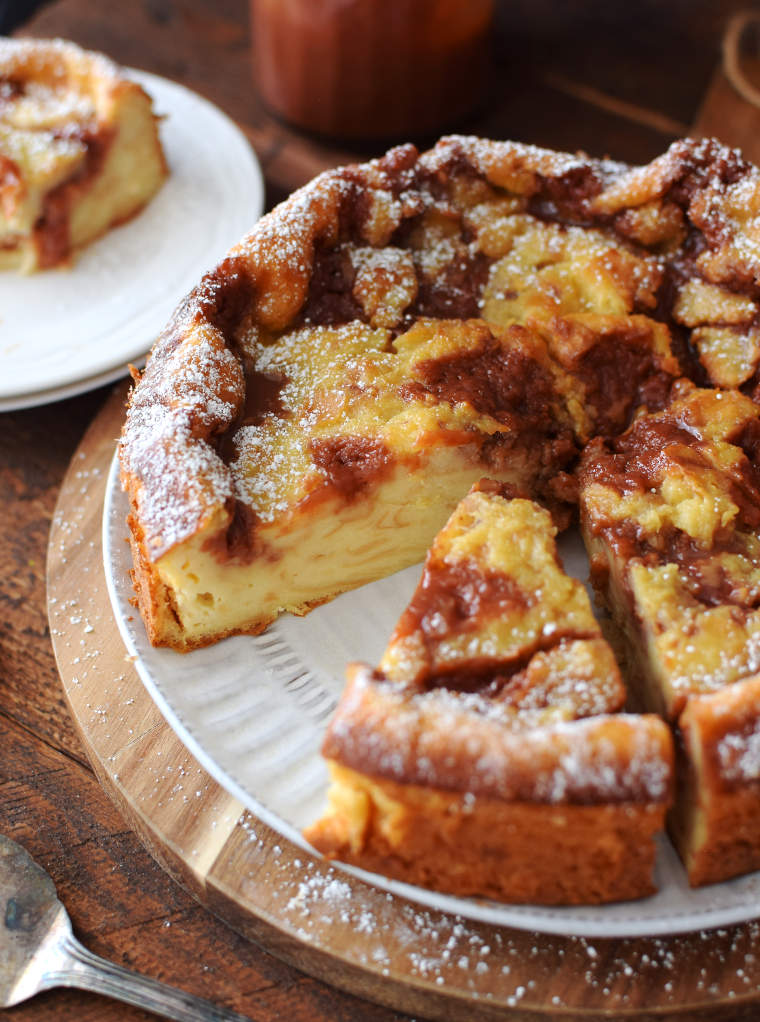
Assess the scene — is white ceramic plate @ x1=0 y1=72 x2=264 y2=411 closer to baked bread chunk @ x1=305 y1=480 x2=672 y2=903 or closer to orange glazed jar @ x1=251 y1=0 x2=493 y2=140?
orange glazed jar @ x1=251 y1=0 x2=493 y2=140

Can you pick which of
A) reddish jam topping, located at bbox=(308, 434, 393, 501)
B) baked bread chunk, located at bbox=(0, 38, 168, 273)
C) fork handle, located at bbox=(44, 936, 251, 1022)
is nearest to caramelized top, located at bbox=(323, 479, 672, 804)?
reddish jam topping, located at bbox=(308, 434, 393, 501)

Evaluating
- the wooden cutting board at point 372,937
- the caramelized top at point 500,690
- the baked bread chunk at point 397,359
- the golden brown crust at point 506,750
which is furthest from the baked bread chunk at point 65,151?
the golden brown crust at point 506,750

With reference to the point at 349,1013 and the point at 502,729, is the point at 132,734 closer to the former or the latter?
the point at 349,1013

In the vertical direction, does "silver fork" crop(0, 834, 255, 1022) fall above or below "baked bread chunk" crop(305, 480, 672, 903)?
below

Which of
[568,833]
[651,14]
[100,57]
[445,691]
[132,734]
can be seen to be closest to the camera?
[568,833]

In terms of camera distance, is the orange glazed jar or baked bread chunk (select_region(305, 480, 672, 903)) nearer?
baked bread chunk (select_region(305, 480, 672, 903))

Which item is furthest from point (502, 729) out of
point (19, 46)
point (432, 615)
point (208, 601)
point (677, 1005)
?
point (19, 46)
